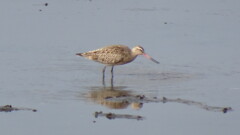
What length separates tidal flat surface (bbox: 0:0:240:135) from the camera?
11531mm

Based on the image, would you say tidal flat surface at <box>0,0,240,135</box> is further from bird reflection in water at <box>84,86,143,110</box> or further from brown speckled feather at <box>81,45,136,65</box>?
brown speckled feather at <box>81,45,136,65</box>

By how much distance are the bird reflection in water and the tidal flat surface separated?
15 millimetres

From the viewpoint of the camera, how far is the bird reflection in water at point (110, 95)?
1237 centimetres

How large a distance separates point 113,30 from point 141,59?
2211 mm

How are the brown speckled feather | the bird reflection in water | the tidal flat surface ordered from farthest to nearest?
the brown speckled feather
the bird reflection in water
the tidal flat surface

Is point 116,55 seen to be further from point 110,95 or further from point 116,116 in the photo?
point 116,116

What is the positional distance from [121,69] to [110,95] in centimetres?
266

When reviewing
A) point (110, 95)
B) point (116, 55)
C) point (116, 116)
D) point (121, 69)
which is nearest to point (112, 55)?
point (116, 55)

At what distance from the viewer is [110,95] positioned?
13.2 metres

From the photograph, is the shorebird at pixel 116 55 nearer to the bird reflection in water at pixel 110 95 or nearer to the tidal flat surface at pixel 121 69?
the tidal flat surface at pixel 121 69

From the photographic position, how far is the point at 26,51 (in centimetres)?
1658

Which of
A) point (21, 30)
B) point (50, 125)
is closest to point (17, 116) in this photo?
point (50, 125)

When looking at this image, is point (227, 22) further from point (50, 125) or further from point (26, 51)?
point (50, 125)

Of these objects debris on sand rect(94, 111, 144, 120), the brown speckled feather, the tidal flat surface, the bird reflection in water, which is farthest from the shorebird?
debris on sand rect(94, 111, 144, 120)
